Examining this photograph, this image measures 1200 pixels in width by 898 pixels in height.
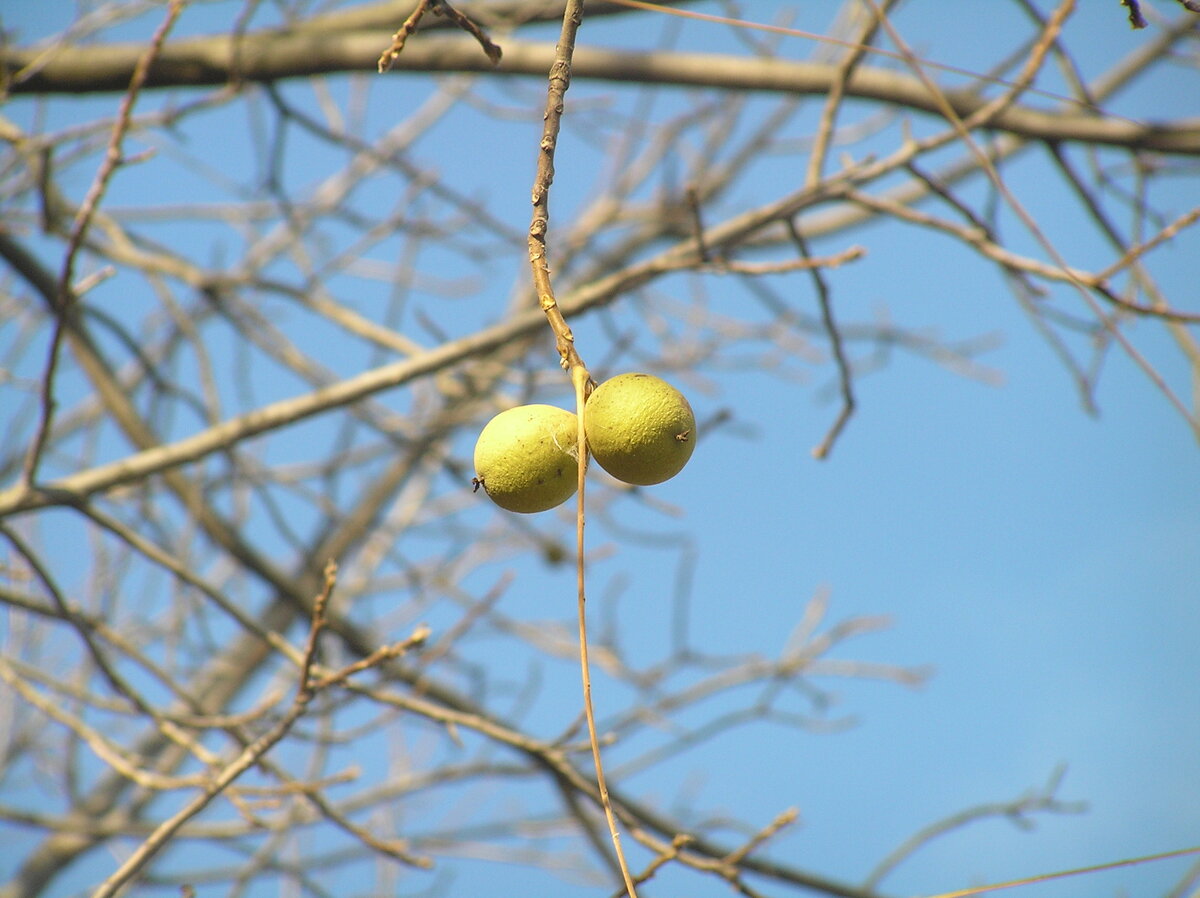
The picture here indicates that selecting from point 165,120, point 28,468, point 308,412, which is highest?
point 165,120

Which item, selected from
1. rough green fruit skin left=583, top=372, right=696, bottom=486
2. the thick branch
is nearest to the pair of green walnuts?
rough green fruit skin left=583, top=372, right=696, bottom=486

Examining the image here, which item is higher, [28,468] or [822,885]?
[28,468]

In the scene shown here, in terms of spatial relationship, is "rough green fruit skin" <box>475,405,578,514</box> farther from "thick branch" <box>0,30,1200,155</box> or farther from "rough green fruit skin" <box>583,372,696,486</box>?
"thick branch" <box>0,30,1200,155</box>

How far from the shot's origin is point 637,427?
0.95m

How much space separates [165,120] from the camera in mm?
2461

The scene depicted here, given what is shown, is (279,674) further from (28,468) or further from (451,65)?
(451,65)

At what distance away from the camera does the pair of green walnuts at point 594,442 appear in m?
0.96

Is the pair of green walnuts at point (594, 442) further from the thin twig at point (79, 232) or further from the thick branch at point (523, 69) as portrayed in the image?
→ the thick branch at point (523, 69)

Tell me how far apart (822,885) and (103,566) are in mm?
2598

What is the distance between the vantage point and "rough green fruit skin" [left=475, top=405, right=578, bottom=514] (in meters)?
1.00

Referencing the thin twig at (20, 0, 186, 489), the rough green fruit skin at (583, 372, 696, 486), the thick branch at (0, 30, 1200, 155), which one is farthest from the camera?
the thick branch at (0, 30, 1200, 155)

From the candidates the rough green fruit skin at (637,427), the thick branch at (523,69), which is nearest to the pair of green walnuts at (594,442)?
the rough green fruit skin at (637,427)

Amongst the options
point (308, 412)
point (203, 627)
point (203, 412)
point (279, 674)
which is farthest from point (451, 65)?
point (279, 674)

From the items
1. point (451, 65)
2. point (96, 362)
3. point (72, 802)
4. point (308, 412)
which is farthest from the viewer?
point (72, 802)
